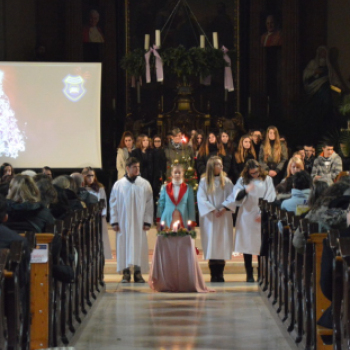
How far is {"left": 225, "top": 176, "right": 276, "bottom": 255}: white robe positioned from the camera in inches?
447

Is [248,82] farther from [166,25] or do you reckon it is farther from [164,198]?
Result: [164,198]

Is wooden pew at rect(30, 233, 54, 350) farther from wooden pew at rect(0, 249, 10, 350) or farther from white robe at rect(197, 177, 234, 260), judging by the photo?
white robe at rect(197, 177, 234, 260)

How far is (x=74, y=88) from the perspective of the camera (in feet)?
51.4

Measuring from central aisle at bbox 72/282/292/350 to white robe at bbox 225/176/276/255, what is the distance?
21.7 inches

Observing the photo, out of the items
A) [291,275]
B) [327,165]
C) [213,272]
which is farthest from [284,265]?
[327,165]

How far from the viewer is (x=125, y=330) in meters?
8.16

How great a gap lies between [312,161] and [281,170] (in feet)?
2.85

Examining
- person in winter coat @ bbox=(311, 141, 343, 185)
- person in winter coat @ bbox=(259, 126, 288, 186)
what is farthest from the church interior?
person in winter coat @ bbox=(311, 141, 343, 185)

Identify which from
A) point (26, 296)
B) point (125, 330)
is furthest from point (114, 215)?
point (26, 296)

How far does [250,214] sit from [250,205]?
116mm

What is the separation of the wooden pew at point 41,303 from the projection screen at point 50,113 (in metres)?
8.76

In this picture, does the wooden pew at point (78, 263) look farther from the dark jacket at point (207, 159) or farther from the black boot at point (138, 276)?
the dark jacket at point (207, 159)

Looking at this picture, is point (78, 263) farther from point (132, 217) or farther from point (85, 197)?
point (132, 217)

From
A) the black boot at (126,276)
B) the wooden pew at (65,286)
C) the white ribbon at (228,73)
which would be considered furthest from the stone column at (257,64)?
the wooden pew at (65,286)
